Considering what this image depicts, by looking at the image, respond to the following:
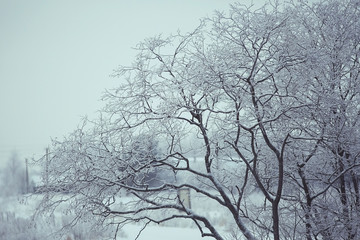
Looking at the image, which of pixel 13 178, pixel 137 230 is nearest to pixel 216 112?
pixel 137 230

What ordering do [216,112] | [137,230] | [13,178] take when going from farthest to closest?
[13,178], [137,230], [216,112]

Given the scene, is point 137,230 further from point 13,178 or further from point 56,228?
point 13,178

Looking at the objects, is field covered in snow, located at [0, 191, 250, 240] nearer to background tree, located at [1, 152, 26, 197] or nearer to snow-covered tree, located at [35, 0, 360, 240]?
background tree, located at [1, 152, 26, 197]

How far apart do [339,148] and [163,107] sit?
2616 mm

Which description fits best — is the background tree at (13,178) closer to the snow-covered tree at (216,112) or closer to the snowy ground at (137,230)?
the snowy ground at (137,230)

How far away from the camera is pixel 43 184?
4289mm

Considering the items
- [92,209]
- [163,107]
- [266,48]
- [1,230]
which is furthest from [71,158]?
[1,230]

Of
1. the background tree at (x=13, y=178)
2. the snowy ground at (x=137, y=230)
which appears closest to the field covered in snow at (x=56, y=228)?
the snowy ground at (x=137, y=230)

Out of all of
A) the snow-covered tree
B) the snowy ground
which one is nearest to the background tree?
the snowy ground

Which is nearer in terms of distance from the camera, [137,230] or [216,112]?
[216,112]

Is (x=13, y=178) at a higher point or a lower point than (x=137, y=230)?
higher

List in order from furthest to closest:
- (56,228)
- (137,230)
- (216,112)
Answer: (137,230)
(56,228)
(216,112)

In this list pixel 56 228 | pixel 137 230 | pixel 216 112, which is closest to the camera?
pixel 216 112

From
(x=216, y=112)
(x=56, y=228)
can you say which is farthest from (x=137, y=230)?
(x=216, y=112)
